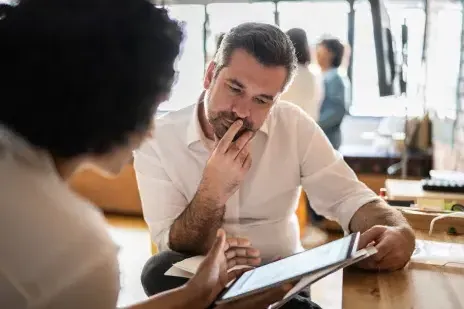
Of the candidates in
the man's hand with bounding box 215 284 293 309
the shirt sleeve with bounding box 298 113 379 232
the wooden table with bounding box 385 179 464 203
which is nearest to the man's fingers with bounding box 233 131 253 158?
the shirt sleeve with bounding box 298 113 379 232

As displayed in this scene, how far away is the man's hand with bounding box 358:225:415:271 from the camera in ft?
4.00

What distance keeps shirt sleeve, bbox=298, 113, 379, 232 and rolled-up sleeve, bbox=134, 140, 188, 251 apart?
1.21 ft

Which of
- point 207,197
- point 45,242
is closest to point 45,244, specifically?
point 45,242

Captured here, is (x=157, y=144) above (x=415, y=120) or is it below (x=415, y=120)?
above

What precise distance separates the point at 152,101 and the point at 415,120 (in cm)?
343

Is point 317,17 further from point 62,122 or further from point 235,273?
point 62,122

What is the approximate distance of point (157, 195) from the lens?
1547 mm

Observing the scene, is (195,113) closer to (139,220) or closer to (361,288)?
(361,288)

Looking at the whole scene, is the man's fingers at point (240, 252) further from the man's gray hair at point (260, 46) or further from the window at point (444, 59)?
the window at point (444, 59)

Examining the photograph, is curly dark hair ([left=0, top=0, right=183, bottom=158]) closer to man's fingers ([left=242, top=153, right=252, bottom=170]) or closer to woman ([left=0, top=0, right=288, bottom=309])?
woman ([left=0, top=0, right=288, bottom=309])

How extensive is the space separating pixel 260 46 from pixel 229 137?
9.7 inches

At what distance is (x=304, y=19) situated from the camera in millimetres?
4957

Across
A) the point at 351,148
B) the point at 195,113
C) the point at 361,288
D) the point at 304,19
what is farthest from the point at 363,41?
the point at 361,288

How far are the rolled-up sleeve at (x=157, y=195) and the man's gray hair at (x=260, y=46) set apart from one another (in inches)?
Result: 12.7
